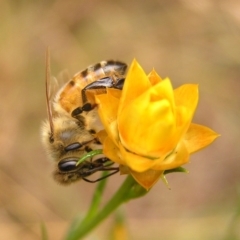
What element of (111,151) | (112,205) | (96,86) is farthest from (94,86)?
(112,205)

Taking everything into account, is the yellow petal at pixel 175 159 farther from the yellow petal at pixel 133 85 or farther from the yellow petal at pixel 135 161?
the yellow petal at pixel 133 85

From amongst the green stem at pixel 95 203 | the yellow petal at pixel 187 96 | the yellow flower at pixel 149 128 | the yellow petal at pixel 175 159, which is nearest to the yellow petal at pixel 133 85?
the yellow flower at pixel 149 128

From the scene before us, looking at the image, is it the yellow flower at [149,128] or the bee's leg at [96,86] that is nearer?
the yellow flower at [149,128]

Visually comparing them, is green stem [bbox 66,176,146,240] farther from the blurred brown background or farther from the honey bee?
the blurred brown background

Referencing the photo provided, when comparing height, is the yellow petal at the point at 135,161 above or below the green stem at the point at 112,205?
above

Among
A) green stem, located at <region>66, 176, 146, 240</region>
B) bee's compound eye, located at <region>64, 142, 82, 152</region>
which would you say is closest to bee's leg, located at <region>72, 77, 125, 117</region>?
bee's compound eye, located at <region>64, 142, 82, 152</region>

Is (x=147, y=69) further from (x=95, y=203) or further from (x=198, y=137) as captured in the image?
(x=198, y=137)
